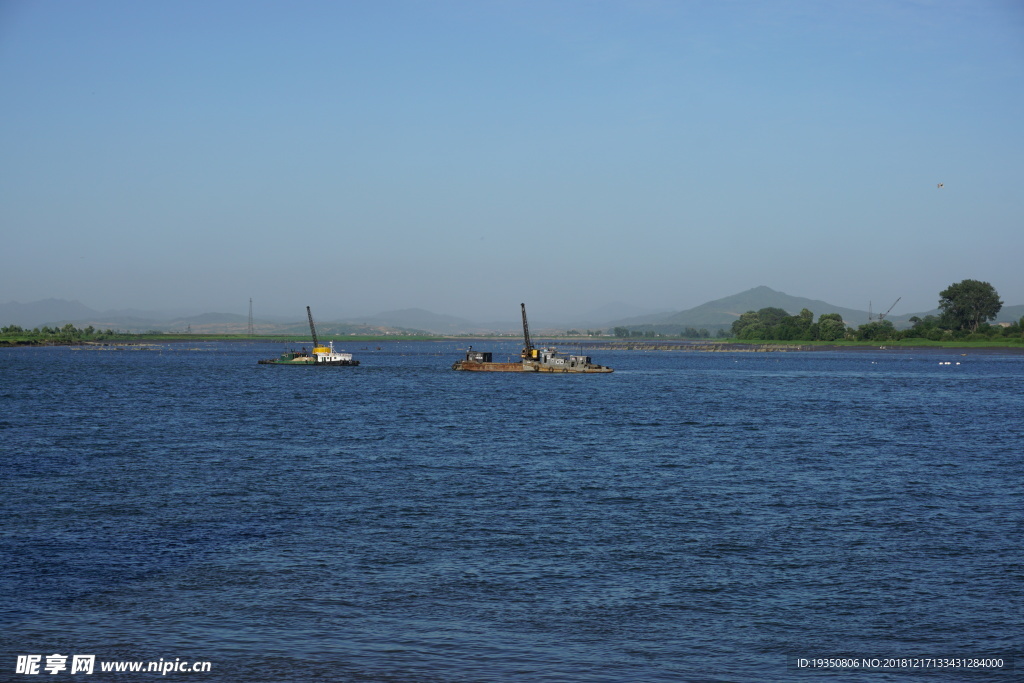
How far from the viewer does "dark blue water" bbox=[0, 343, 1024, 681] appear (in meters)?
21.5

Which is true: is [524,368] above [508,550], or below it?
above

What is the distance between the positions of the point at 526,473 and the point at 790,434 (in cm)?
2978

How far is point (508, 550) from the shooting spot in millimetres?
30875

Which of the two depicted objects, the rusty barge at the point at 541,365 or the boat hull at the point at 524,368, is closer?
the boat hull at the point at 524,368

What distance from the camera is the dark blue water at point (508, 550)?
21469 mm

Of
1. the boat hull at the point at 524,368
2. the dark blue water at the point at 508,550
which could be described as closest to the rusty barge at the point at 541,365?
the boat hull at the point at 524,368

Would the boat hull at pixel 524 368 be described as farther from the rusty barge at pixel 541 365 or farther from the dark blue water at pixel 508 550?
the dark blue water at pixel 508 550

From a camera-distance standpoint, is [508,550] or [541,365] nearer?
[508,550]

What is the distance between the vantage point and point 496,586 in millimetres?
26422

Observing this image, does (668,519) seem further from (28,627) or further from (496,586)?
(28,627)

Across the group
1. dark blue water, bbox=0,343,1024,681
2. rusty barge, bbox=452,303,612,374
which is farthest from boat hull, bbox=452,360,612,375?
dark blue water, bbox=0,343,1024,681

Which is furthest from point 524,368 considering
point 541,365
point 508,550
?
point 508,550

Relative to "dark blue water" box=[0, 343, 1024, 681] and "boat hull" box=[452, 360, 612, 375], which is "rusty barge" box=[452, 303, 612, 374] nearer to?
"boat hull" box=[452, 360, 612, 375]

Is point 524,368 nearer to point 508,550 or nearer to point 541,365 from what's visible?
point 541,365
